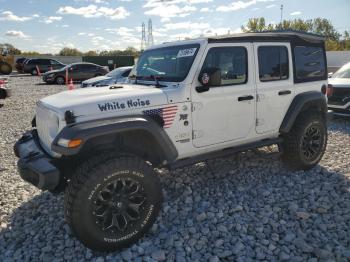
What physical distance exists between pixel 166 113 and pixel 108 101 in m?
0.63

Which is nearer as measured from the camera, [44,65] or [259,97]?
[259,97]

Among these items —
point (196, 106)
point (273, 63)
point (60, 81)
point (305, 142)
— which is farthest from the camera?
point (60, 81)

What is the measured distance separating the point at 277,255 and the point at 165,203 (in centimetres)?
150

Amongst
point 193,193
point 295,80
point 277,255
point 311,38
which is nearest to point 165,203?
point 193,193

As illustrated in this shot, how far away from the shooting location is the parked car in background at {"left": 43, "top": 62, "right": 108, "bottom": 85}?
70.2ft

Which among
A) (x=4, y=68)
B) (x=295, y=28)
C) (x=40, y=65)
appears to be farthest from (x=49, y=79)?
(x=295, y=28)

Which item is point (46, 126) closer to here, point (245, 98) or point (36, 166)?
point (36, 166)

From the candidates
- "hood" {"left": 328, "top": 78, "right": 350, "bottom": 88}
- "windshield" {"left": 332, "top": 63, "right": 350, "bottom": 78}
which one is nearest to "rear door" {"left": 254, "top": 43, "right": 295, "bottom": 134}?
"hood" {"left": 328, "top": 78, "right": 350, "bottom": 88}

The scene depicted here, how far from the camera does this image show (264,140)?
4.69 meters

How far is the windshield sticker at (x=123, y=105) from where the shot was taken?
326cm

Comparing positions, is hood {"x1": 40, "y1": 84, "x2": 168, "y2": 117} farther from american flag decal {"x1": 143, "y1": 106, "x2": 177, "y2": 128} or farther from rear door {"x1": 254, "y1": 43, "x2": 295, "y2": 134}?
rear door {"x1": 254, "y1": 43, "x2": 295, "y2": 134}

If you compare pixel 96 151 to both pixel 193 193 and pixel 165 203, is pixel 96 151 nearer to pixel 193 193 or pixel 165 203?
pixel 165 203

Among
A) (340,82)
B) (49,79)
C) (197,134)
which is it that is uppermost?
(49,79)

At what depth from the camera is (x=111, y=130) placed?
3.11 metres
